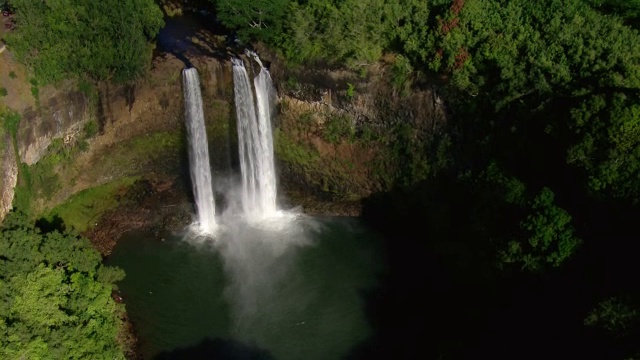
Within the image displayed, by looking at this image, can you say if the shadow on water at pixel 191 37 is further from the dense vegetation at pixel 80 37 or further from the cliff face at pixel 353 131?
the cliff face at pixel 353 131

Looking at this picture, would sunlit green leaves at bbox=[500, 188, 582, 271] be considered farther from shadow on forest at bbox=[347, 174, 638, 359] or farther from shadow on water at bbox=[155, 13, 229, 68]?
shadow on water at bbox=[155, 13, 229, 68]

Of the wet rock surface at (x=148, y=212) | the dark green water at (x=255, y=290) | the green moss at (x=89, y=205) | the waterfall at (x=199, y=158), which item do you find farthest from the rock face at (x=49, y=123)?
the dark green water at (x=255, y=290)

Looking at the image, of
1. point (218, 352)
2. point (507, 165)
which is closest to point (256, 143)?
point (218, 352)

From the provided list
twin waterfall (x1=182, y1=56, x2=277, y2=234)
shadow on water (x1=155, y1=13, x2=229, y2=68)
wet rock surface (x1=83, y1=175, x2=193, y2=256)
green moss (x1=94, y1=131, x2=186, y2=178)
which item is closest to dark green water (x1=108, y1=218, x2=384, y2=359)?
wet rock surface (x1=83, y1=175, x2=193, y2=256)

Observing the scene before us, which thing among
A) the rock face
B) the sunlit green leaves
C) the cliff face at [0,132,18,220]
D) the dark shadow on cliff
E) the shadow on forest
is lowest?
the dark shadow on cliff

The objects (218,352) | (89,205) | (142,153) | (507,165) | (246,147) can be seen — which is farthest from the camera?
(142,153)

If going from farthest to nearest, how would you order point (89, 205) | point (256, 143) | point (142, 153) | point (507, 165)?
1. point (142, 153)
2. point (256, 143)
3. point (89, 205)
4. point (507, 165)

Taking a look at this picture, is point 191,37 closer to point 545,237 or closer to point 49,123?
point 49,123

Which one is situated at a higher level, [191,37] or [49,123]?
[191,37]
